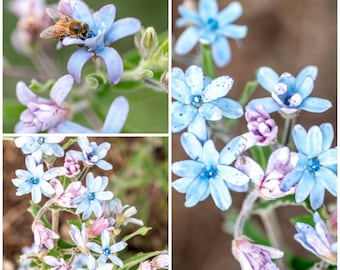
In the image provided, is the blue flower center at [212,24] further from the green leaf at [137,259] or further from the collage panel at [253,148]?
the green leaf at [137,259]

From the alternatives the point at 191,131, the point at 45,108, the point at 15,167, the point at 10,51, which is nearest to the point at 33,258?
the point at 15,167

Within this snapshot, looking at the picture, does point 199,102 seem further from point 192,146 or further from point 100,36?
point 100,36

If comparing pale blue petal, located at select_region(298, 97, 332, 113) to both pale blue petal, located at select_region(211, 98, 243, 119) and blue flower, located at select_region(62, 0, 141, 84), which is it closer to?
pale blue petal, located at select_region(211, 98, 243, 119)

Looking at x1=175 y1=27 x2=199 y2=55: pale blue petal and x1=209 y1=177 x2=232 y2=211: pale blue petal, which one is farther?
x1=175 y1=27 x2=199 y2=55: pale blue petal

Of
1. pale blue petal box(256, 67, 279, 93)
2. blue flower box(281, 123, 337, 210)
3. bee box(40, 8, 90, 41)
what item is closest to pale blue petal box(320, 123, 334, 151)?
blue flower box(281, 123, 337, 210)

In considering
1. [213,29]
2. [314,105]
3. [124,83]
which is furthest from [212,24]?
[314,105]

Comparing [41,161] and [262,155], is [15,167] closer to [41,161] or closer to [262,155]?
[41,161]

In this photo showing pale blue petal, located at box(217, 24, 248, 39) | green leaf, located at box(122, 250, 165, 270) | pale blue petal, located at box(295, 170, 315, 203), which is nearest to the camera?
pale blue petal, located at box(295, 170, 315, 203)
